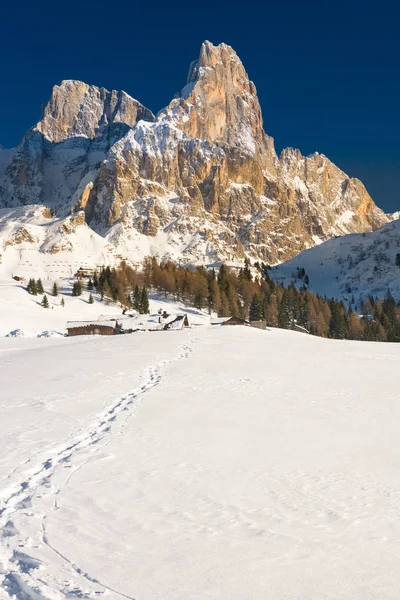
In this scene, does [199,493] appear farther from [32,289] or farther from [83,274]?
[83,274]

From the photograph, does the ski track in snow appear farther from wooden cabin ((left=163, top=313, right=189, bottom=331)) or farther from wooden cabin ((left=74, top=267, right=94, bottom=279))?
wooden cabin ((left=74, top=267, right=94, bottom=279))

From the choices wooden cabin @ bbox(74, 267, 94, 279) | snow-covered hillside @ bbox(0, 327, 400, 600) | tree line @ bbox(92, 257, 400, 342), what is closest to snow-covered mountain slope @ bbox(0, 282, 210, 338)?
tree line @ bbox(92, 257, 400, 342)

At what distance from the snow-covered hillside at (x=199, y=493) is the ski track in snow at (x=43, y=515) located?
0.03 meters

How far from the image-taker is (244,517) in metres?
8.16

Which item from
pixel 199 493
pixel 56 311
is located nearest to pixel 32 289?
pixel 56 311

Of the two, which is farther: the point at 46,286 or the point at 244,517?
the point at 46,286

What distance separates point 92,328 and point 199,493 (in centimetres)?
6852

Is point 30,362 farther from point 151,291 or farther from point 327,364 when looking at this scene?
point 151,291

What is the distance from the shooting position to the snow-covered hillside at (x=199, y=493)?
6.02 meters

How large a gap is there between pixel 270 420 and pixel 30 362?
882 inches

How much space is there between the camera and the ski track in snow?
572 cm

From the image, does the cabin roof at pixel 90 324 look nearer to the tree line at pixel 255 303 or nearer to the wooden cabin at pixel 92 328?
the wooden cabin at pixel 92 328

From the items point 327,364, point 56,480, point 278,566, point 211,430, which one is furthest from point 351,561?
point 327,364

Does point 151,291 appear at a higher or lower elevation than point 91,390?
higher
